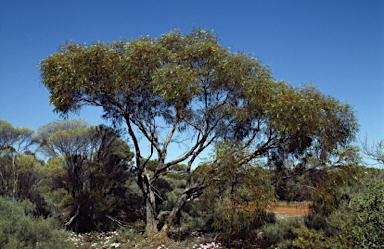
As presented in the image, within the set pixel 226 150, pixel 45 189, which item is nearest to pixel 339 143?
pixel 226 150

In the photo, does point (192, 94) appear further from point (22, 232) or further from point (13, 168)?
point (13, 168)

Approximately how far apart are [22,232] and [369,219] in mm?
5647

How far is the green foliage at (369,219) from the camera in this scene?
4.09m

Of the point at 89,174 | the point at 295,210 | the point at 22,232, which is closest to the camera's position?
the point at 22,232

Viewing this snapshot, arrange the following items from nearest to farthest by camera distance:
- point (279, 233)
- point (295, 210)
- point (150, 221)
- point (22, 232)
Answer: point (22, 232), point (279, 233), point (150, 221), point (295, 210)

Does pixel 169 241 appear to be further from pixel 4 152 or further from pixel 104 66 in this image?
pixel 4 152

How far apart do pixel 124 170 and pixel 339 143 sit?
28.4ft

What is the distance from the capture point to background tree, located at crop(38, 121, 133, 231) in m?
10.4

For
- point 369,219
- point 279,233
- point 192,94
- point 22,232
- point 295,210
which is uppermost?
point 192,94

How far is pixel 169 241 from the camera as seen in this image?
8.38 metres

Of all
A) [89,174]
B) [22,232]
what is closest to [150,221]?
[89,174]

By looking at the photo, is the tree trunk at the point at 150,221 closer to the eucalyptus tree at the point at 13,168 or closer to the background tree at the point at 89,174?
the background tree at the point at 89,174

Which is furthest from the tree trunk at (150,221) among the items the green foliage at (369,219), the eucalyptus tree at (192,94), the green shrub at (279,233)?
the green foliage at (369,219)

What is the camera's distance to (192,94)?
8.09 meters
